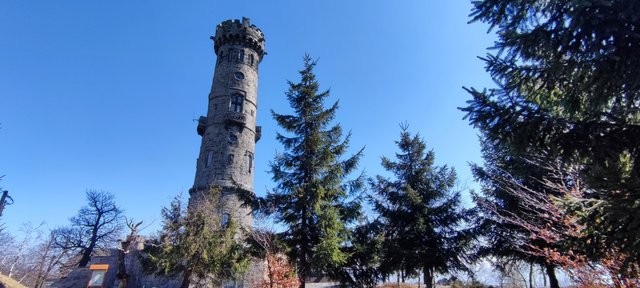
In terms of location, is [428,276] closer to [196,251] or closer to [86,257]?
[196,251]

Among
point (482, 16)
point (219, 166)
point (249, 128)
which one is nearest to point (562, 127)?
point (482, 16)

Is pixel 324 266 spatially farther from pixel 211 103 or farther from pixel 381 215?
pixel 211 103

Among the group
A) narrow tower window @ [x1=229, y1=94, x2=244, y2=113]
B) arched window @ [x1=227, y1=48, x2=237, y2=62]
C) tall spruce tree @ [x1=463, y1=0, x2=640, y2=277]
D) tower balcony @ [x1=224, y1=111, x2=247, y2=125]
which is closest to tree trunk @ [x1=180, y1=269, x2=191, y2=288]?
tower balcony @ [x1=224, y1=111, x2=247, y2=125]

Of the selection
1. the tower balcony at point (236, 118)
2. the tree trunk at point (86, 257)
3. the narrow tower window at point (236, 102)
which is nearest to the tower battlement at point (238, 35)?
the narrow tower window at point (236, 102)

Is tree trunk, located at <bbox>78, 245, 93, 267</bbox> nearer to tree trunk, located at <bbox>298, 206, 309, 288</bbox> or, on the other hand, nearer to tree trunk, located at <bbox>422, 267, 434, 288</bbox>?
tree trunk, located at <bbox>298, 206, 309, 288</bbox>

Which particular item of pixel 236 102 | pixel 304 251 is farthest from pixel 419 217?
pixel 236 102

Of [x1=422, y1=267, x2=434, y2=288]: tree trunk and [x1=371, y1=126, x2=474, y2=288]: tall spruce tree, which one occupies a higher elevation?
[x1=371, y1=126, x2=474, y2=288]: tall spruce tree

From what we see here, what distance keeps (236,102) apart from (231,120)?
2.28m

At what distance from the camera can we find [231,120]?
97.2 ft

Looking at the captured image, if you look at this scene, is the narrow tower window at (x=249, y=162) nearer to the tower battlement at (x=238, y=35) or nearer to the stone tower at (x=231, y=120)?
the stone tower at (x=231, y=120)

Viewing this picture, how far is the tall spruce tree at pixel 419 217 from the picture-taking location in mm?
17172

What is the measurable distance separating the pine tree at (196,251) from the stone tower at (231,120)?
5.15 m

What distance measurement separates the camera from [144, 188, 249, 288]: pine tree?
61.5ft

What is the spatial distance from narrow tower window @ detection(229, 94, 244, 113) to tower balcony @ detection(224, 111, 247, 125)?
0.63 metres
